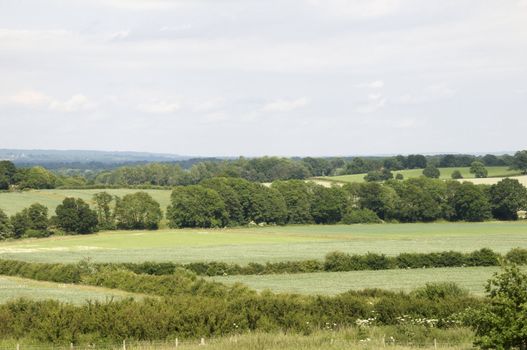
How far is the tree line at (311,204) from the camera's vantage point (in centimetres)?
10619

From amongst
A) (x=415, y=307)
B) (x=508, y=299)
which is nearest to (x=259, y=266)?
(x=415, y=307)

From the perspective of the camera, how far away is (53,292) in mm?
48688

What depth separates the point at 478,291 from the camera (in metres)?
45.7

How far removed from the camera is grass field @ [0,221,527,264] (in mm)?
70812

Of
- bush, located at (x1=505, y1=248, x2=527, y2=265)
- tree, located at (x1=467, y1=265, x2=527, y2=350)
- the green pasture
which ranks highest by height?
tree, located at (x1=467, y1=265, x2=527, y2=350)

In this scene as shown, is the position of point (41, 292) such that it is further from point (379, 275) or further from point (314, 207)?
point (314, 207)

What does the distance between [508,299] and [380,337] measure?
29.9 ft

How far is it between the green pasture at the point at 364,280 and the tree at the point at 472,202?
54.1 metres

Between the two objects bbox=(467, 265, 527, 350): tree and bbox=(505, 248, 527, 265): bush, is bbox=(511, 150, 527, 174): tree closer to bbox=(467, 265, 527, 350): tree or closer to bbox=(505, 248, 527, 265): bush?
bbox=(505, 248, 527, 265): bush

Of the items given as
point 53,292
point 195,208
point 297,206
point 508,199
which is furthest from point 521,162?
point 53,292

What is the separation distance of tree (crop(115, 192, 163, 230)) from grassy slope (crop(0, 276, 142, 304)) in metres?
47.6

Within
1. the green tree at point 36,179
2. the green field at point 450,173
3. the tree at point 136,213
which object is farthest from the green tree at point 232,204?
the green field at point 450,173

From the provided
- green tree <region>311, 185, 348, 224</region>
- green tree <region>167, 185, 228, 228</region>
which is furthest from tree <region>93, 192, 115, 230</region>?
green tree <region>311, 185, 348, 224</region>

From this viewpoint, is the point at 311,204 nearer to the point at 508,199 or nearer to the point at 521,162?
the point at 508,199
